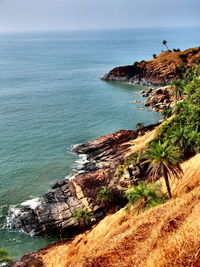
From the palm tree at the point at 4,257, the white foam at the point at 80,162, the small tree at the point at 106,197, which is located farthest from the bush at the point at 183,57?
the palm tree at the point at 4,257

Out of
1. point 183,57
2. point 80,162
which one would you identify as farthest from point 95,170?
point 183,57

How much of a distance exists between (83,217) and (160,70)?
12299 centimetres

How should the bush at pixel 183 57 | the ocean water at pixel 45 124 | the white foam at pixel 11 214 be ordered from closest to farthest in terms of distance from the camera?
the white foam at pixel 11 214 → the ocean water at pixel 45 124 → the bush at pixel 183 57

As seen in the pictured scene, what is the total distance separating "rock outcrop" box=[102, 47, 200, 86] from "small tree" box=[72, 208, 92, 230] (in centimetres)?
11389

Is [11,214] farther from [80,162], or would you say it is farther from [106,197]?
[80,162]

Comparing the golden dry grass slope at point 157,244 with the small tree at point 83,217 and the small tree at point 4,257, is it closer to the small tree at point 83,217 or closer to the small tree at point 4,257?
the small tree at point 4,257

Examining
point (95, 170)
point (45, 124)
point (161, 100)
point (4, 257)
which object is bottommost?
point (4, 257)

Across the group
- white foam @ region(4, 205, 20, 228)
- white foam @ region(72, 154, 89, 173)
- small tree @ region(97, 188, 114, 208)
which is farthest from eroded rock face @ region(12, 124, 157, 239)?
white foam @ region(72, 154, 89, 173)

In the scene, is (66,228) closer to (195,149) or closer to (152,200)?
(152,200)

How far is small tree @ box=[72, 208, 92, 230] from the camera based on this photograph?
50219 mm

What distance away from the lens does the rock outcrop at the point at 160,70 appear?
491 feet

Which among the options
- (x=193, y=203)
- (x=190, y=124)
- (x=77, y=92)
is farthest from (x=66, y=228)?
(x=77, y=92)

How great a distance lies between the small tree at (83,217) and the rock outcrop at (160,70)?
113888mm

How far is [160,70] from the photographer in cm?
15462
